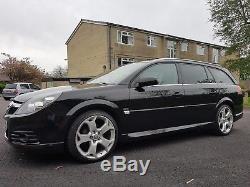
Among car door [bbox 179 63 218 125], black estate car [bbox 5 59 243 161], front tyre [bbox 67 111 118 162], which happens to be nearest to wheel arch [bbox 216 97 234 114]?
black estate car [bbox 5 59 243 161]

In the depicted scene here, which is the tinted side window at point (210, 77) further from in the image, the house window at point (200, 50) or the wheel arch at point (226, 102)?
the house window at point (200, 50)

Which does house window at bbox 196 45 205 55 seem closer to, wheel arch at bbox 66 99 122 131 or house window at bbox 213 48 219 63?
house window at bbox 213 48 219 63

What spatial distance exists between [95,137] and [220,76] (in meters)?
3.41

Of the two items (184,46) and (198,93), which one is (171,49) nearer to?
(184,46)

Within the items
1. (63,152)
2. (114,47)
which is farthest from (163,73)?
(114,47)

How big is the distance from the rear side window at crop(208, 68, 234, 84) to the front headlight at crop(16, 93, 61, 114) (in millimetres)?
3563

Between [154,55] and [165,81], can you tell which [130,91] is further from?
[154,55]

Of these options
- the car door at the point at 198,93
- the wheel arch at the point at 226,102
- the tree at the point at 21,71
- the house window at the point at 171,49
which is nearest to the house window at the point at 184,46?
the house window at the point at 171,49

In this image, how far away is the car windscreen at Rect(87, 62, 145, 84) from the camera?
16.1 ft

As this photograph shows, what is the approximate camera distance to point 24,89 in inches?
909

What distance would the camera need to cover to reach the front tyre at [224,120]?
20.0 feet

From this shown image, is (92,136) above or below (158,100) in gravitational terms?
below

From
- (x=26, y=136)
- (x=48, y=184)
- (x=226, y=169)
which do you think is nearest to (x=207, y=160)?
(x=226, y=169)

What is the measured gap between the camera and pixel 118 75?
5090mm
